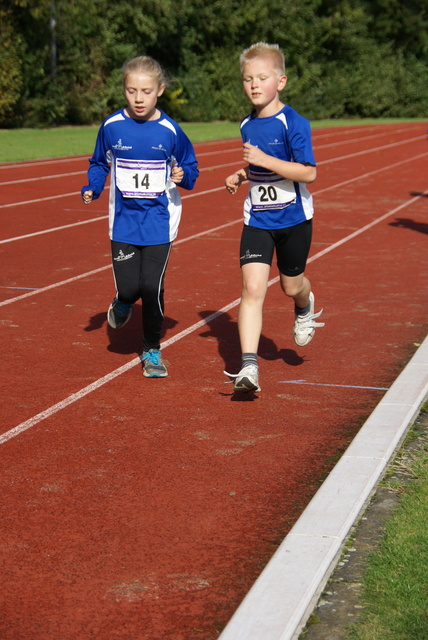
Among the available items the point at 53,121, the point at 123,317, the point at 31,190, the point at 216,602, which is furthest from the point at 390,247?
the point at 53,121

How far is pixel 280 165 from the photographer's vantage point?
18.5ft

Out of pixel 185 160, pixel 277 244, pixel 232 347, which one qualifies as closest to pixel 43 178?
pixel 232 347

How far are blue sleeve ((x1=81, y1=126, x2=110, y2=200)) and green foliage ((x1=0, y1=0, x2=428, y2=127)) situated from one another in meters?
33.5

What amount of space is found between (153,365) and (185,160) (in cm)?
132

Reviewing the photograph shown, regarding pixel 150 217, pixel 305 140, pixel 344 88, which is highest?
pixel 305 140

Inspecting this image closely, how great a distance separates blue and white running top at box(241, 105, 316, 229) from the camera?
18.7 ft

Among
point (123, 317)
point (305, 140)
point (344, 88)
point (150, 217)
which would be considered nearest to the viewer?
point (305, 140)

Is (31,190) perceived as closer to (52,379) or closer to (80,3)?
(52,379)

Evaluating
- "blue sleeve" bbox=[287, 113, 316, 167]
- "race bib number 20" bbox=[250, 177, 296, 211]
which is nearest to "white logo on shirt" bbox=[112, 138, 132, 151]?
"race bib number 20" bbox=[250, 177, 296, 211]

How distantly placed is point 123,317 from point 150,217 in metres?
0.79

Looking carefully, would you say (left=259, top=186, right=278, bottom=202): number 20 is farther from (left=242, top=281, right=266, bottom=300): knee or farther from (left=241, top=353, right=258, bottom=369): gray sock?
(left=241, top=353, right=258, bottom=369): gray sock

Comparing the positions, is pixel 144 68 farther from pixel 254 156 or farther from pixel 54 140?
pixel 54 140

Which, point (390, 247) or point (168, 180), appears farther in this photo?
point (390, 247)

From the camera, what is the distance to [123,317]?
6.71 m
